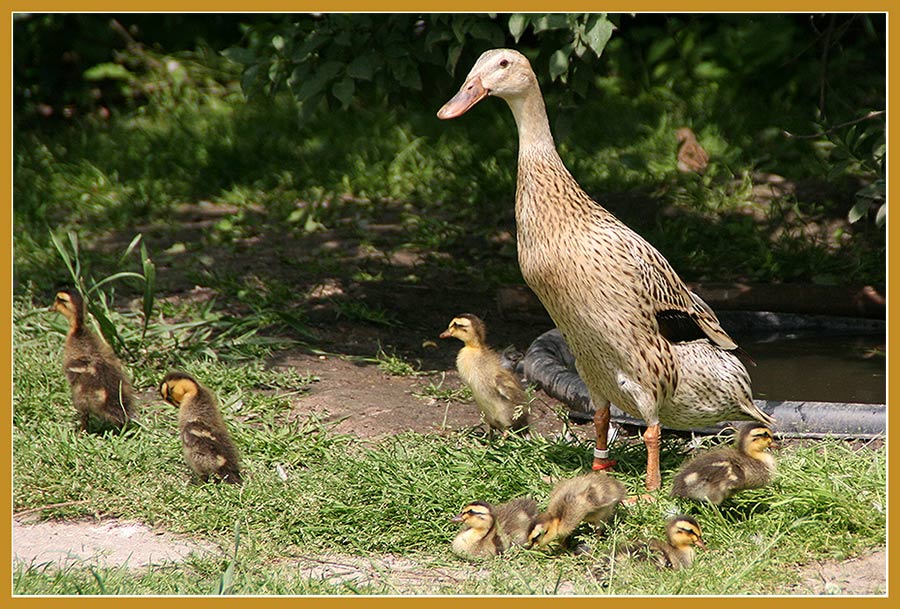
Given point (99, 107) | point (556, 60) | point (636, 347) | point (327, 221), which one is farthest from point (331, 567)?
point (99, 107)

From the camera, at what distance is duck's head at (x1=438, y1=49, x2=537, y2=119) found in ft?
18.7

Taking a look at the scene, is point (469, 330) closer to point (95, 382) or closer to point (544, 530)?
point (544, 530)

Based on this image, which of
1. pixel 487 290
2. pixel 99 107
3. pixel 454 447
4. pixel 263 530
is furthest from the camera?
pixel 99 107

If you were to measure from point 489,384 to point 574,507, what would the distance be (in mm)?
1457

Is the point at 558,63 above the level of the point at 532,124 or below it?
above

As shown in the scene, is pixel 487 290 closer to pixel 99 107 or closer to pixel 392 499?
pixel 392 499

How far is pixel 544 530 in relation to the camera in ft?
17.1

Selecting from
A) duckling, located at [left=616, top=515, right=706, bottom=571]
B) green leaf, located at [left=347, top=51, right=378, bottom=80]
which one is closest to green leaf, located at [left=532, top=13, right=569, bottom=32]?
green leaf, located at [left=347, top=51, right=378, bottom=80]

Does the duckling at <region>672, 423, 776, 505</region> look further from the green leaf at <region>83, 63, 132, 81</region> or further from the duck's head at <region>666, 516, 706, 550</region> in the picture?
the green leaf at <region>83, 63, 132, 81</region>

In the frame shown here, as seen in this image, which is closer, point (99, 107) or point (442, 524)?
point (442, 524)

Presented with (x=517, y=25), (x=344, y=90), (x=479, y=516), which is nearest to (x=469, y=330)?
(x=344, y=90)

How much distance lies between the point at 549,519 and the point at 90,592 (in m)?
1.80

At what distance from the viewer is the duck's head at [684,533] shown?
505 cm

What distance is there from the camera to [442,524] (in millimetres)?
5508
